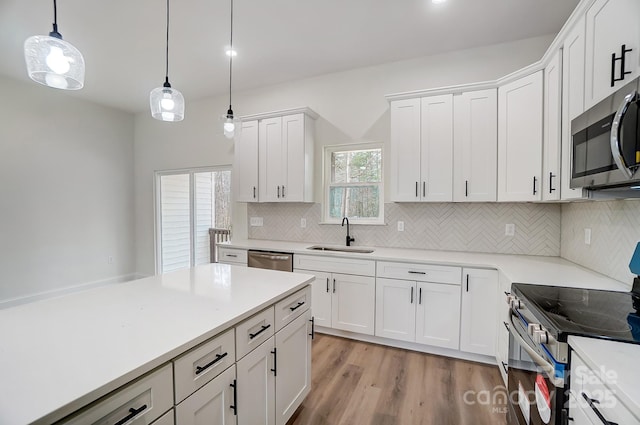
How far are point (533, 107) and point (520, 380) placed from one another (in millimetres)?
2098

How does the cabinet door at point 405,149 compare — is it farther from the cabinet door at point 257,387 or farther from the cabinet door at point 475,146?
the cabinet door at point 257,387

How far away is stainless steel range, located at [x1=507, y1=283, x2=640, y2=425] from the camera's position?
1103mm

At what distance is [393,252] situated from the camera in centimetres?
307

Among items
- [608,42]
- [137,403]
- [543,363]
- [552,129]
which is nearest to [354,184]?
[552,129]

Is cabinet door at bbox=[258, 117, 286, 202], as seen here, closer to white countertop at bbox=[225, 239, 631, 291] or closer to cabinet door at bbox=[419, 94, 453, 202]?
white countertop at bbox=[225, 239, 631, 291]

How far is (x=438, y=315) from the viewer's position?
2.65 m

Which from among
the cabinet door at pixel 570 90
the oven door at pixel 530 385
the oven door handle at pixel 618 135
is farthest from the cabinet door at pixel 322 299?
the oven door handle at pixel 618 135

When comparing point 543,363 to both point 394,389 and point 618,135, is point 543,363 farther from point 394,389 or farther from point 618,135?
point 394,389

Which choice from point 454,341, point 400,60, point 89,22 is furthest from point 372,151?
point 89,22

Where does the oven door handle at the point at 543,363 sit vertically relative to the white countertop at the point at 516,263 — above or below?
below

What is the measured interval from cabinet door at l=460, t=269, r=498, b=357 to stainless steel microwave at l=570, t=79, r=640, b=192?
42.9 inches

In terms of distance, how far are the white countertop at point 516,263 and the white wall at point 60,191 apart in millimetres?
2864

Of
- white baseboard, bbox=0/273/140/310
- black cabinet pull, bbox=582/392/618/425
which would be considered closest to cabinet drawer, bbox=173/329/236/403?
black cabinet pull, bbox=582/392/618/425

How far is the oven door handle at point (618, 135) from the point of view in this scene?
114 centimetres
